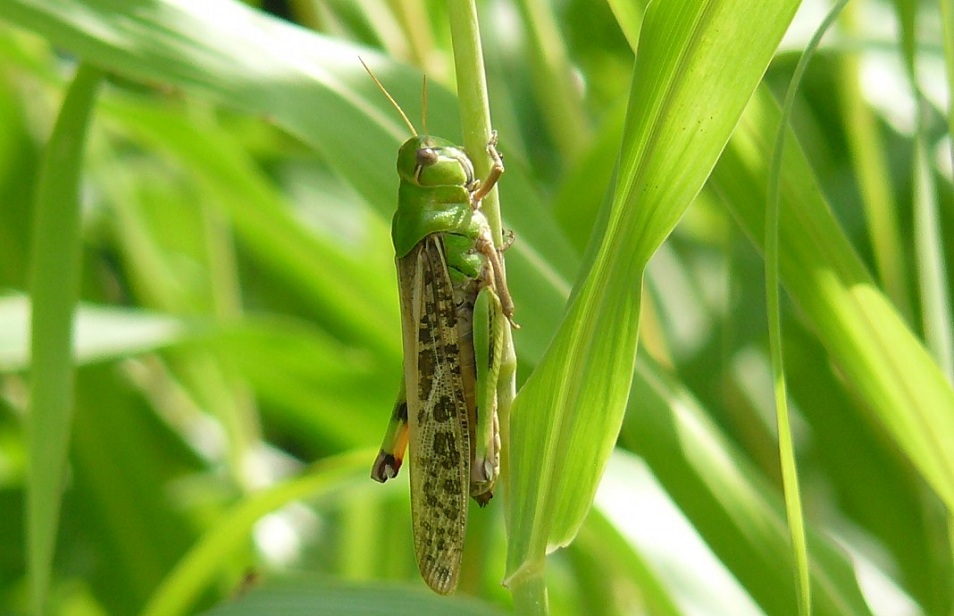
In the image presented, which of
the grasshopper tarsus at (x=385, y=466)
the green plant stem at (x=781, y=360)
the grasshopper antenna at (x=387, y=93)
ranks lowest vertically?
the grasshopper tarsus at (x=385, y=466)

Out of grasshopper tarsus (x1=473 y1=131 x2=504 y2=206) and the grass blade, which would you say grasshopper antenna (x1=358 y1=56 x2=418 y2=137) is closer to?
grasshopper tarsus (x1=473 y1=131 x2=504 y2=206)

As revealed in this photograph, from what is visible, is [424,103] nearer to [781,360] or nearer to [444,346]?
[444,346]

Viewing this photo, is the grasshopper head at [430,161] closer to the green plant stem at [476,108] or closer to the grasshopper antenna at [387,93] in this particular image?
the grasshopper antenna at [387,93]

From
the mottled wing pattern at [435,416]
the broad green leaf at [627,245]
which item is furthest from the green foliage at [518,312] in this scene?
the mottled wing pattern at [435,416]

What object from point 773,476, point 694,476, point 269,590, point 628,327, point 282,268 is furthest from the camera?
point 282,268

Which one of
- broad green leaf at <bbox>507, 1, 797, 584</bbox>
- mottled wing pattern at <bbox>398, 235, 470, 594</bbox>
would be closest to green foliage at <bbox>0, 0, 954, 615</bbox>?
broad green leaf at <bbox>507, 1, 797, 584</bbox>

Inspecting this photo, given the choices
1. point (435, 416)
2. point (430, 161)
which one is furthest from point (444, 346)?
point (430, 161)

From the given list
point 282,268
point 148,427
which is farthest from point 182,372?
point 282,268

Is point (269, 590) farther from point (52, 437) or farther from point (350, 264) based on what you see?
point (350, 264)
